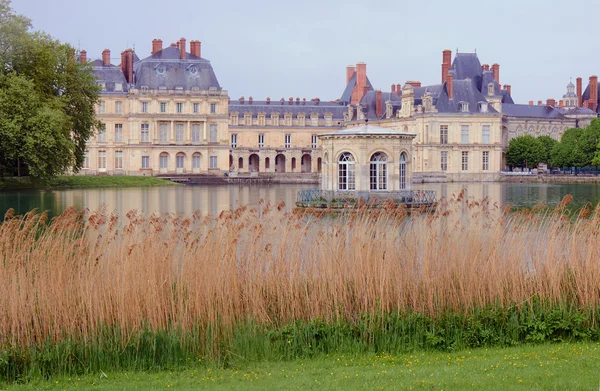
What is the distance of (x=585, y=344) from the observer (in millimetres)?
8586

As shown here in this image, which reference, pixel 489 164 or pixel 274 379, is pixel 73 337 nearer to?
pixel 274 379

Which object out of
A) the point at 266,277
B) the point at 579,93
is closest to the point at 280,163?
the point at 579,93

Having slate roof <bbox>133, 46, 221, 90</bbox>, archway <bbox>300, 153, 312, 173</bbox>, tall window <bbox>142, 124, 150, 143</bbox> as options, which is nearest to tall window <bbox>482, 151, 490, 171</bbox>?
archway <bbox>300, 153, 312, 173</bbox>

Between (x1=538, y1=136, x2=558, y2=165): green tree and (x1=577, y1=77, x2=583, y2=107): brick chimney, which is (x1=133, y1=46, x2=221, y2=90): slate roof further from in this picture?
(x1=577, y1=77, x2=583, y2=107): brick chimney

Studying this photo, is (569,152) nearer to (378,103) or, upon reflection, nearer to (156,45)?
(378,103)

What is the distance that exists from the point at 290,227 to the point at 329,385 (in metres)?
3.28

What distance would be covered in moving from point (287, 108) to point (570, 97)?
4269 centimetres

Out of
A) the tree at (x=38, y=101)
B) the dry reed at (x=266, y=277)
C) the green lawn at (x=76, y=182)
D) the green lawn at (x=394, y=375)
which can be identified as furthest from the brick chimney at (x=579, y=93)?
the green lawn at (x=394, y=375)

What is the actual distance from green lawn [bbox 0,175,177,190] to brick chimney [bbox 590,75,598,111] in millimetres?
53179

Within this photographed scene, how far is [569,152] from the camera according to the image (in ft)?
235

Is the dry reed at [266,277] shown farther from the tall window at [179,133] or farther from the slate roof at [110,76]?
the tall window at [179,133]

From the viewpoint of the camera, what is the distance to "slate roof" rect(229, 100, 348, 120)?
8062cm

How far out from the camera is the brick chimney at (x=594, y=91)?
89.7 m

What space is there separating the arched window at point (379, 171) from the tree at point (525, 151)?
4682 centimetres
